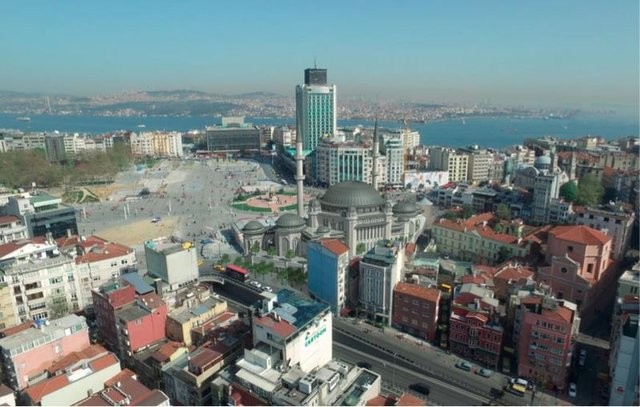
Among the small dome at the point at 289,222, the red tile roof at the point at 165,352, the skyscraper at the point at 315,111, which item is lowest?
the red tile roof at the point at 165,352

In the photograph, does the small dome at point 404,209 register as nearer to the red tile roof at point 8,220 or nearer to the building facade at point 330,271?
the building facade at point 330,271

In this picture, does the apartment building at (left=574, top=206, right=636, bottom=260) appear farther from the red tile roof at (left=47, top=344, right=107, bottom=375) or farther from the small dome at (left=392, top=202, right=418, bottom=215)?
the red tile roof at (left=47, top=344, right=107, bottom=375)

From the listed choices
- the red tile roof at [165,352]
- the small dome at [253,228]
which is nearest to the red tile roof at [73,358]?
the red tile roof at [165,352]

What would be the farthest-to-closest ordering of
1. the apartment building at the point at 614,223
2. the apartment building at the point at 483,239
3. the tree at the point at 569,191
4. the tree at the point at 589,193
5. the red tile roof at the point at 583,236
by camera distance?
the tree at the point at 569,191 < the tree at the point at 589,193 < the apartment building at the point at 483,239 < the apartment building at the point at 614,223 < the red tile roof at the point at 583,236

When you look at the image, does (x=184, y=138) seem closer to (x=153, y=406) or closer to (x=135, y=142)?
(x=135, y=142)

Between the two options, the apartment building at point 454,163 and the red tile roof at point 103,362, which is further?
the apartment building at point 454,163

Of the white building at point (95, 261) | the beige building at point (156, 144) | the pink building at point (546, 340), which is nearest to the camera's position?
the pink building at point (546, 340)
